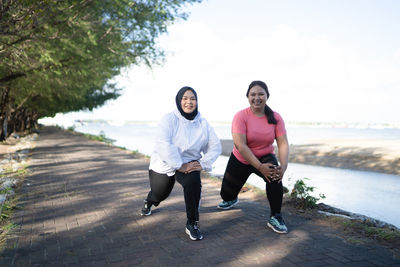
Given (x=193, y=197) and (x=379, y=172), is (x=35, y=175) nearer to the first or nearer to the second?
(x=193, y=197)

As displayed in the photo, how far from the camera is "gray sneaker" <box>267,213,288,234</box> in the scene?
414cm

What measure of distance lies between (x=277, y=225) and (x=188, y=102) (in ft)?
6.38

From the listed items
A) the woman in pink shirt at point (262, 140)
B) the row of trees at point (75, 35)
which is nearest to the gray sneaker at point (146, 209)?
the woman in pink shirt at point (262, 140)

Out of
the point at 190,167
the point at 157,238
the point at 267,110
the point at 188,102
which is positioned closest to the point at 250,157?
the point at 267,110

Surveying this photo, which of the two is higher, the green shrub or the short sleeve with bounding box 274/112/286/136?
the short sleeve with bounding box 274/112/286/136

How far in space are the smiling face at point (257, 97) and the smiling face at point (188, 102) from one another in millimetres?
857

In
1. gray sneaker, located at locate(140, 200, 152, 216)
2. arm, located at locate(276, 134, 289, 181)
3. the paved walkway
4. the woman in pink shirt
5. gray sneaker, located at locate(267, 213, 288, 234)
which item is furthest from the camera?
gray sneaker, located at locate(140, 200, 152, 216)

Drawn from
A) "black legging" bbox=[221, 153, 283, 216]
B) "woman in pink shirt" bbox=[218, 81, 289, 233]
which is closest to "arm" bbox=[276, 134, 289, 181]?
"woman in pink shirt" bbox=[218, 81, 289, 233]

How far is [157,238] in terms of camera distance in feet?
13.1

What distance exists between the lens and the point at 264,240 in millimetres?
3906

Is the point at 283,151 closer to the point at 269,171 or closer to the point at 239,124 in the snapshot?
the point at 269,171

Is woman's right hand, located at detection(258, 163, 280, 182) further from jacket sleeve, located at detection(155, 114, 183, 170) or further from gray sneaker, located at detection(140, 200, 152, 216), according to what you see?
gray sneaker, located at detection(140, 200, 152, 216)

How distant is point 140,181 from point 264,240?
4618mm

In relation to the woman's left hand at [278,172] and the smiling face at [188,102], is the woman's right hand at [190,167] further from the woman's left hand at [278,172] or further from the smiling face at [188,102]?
the woman's left hand at [278,172]
